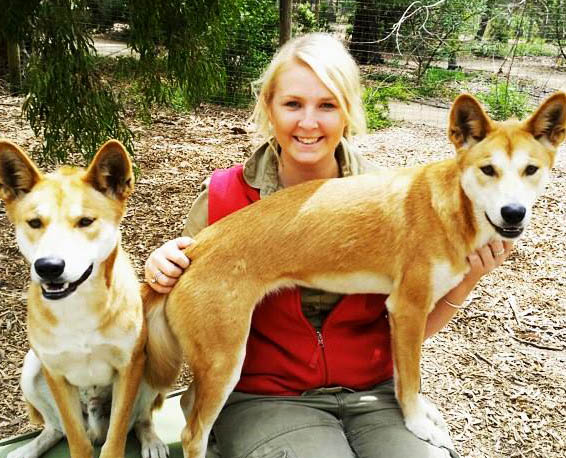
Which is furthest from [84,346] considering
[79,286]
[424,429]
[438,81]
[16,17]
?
[438,81]

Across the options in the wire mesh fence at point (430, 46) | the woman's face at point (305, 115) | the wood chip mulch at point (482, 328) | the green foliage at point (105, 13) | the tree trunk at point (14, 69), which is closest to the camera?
the woman's face at point (305, 115)

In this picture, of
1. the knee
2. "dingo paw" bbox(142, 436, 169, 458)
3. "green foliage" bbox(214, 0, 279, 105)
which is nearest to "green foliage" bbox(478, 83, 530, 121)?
"green foliage" bbox(214, 0, 279, 105)

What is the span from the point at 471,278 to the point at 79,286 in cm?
151

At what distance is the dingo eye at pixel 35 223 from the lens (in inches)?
76.8

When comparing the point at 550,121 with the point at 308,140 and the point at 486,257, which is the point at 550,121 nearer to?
the point at 486,257

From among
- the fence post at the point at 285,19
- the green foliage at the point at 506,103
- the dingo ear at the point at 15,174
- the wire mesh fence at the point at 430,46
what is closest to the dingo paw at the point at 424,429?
the dingo ear at the point at 15,174

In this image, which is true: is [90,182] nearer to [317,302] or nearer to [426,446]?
[317,302]

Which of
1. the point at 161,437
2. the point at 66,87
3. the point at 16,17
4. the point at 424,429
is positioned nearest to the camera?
the point at 424,429

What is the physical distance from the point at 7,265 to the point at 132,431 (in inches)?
92.4

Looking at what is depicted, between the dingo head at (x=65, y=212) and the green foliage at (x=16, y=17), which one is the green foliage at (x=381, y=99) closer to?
the green foliage at (x=16, y=17)

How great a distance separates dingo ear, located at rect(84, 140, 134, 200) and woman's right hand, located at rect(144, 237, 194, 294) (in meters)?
0.29

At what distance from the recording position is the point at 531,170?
2129 mm

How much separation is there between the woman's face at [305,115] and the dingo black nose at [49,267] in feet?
3.42

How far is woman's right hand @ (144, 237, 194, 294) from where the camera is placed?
7.41 feet
